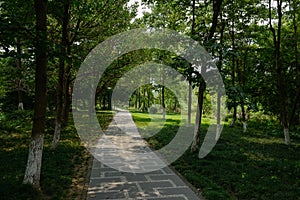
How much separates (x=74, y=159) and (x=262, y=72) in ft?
43.0

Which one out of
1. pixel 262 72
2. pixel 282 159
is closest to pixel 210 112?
pixel 262 72

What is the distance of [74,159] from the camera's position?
958cm

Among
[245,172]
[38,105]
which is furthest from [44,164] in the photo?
[245,172]

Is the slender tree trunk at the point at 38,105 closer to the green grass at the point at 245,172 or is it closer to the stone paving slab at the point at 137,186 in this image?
the stone paving slab at the point at 137,186

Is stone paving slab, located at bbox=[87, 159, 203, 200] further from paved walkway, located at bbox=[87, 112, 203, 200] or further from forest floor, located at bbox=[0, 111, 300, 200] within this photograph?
forest floor, located at bbox=[0, 111, 300, 200]

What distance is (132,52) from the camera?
18609 mm

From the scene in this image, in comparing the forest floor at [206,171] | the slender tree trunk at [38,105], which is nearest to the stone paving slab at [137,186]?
the forest floor at [206,171]

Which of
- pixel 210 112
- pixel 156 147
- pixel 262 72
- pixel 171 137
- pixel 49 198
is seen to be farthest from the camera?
pixel 210 112

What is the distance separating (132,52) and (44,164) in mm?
11786

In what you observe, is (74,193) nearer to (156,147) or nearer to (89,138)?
(156,147)

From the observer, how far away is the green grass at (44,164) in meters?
6.00

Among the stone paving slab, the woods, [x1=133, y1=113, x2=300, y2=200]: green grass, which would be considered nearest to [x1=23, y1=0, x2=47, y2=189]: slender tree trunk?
the woods

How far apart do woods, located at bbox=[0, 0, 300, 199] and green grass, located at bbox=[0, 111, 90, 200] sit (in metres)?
0.29

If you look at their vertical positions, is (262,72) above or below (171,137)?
above
